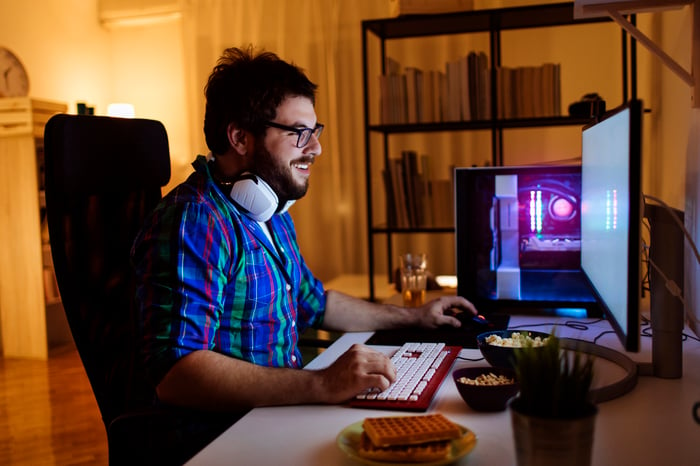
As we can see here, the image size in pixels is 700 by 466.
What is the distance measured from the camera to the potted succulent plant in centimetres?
66

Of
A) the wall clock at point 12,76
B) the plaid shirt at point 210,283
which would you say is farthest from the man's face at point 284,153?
the wall clock at point 12,76

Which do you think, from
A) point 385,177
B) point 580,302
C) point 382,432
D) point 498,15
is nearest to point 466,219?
point 580,302

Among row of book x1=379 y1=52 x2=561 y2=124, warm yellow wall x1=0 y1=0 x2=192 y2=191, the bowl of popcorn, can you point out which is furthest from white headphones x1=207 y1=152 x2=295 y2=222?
warm yellow wall x1=0 y1=0 x2=192 y2=191

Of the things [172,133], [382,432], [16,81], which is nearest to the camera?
[382,432]

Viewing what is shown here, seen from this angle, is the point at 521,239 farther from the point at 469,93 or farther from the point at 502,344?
the point at 469,93

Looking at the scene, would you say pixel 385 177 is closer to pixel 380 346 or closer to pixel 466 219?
pixel 466 219

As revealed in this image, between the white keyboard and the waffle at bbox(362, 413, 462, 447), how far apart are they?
15 cm

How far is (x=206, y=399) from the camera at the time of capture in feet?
3.76

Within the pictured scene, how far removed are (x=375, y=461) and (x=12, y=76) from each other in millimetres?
4176

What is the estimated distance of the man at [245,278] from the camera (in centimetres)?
113

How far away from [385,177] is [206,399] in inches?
82.8

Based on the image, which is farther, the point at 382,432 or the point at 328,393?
the point at 328,393

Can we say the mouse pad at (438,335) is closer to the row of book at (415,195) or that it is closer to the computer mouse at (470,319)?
the computer mouse at (470,319)

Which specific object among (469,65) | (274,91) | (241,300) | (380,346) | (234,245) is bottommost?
(380,346)
